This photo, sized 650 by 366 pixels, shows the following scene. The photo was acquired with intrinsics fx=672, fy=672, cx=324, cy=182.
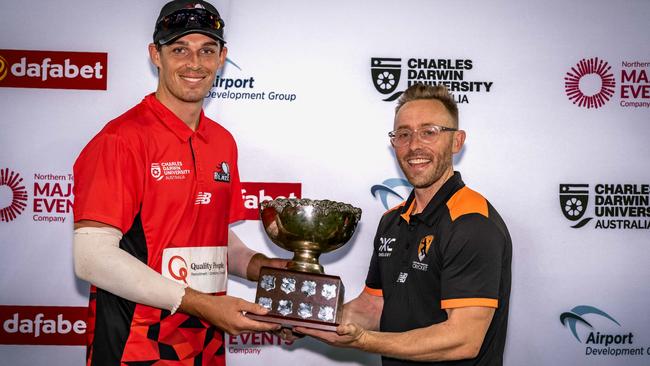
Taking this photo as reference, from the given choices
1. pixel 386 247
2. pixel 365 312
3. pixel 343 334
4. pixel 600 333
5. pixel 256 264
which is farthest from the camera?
pixel 600 333

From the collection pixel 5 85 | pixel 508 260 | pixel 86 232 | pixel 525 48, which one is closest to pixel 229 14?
pixel 5 85

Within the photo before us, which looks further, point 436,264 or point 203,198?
point 203,198

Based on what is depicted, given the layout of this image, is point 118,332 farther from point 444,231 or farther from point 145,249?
point 444,231

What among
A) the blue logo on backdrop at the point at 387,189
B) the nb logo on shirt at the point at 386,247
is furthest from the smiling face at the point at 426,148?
the blue logo on backdrop at the point at 387,189

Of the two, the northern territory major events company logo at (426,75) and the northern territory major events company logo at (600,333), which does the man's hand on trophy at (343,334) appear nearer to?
the northern territory major events company logo at (426,75)

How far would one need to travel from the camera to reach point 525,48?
394cm

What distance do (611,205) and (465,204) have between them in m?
1.93

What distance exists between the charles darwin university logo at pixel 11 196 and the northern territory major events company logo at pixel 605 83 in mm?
3203

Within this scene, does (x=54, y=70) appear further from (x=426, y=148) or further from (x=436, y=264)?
(x=436, y=264)

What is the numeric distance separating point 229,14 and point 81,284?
5.80 ft

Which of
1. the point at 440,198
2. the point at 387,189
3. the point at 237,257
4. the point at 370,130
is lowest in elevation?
the point at 237,257

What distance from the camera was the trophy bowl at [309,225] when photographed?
2316mm

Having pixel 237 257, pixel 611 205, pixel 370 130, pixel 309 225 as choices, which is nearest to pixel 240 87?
pixel 370 130

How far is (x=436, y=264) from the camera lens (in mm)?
2387
